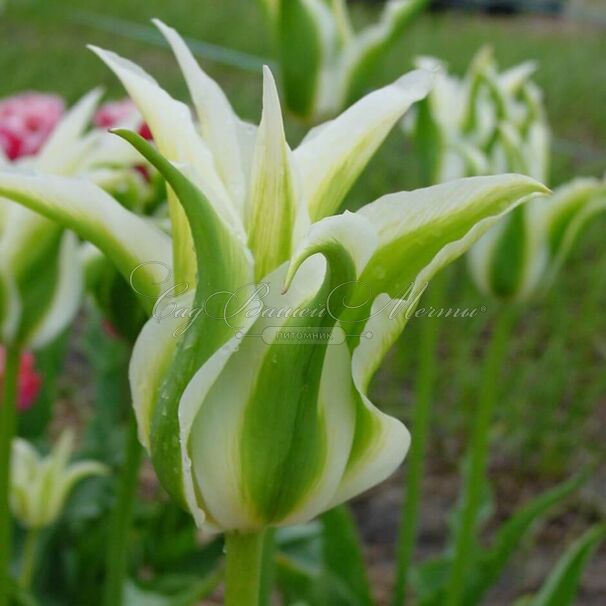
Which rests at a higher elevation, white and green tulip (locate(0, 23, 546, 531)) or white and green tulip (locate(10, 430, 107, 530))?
white and green tulip (locate(0, 23, 546, 531))

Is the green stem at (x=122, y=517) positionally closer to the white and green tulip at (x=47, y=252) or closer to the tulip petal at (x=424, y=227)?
the white and green tulip at (x=47, y=252)

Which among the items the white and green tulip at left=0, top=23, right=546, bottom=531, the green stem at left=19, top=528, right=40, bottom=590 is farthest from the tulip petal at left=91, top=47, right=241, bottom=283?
the green stem at left=19, top=528, right=40, bottom=590

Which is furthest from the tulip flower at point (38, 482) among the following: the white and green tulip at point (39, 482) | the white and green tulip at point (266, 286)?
the white and green tulip at point (266, 286)

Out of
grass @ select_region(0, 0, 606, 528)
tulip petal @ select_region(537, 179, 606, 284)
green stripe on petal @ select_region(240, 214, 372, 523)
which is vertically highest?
green stripe on petal @ select_region(240, 214, 372, 523)

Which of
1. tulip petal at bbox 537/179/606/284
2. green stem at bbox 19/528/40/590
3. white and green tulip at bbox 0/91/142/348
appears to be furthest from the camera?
green stem at bbox 19/528/40/590

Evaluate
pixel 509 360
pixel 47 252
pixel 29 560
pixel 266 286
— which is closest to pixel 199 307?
pixel 266 286

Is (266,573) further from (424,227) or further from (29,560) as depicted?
(424,227)

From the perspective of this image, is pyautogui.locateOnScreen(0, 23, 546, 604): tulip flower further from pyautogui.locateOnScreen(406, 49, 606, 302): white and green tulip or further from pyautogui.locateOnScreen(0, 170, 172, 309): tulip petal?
pyautogui.locateOnScreen(406, 49, 606, 302): white and green tulip
